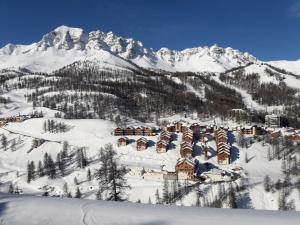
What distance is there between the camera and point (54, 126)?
98.6m

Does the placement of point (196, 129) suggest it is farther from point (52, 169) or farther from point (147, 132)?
point (52, 169)

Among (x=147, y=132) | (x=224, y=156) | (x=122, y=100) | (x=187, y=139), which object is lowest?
(x=224, y=156)

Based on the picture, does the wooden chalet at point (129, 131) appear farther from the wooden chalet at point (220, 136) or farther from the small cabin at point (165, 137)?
the wooden chalet at point (220, 136)

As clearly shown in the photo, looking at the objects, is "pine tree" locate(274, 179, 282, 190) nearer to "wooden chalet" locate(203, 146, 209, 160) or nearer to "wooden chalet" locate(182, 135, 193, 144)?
"wooden chalet" locate(203, 146, 209, 160)

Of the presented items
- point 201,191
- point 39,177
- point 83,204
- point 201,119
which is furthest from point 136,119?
point 83,204

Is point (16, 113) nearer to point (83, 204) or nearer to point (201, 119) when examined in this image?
point (201, 119)

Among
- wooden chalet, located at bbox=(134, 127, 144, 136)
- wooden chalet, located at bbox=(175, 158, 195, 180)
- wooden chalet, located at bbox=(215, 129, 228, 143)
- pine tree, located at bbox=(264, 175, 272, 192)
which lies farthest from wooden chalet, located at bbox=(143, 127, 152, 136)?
pine tree, located at bbox=(264, 175, 272, 192)

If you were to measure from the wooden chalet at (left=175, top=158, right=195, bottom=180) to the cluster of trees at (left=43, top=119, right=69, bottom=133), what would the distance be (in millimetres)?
40862

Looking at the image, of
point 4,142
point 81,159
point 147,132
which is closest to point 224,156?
point 147,132

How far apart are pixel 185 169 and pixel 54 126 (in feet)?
150

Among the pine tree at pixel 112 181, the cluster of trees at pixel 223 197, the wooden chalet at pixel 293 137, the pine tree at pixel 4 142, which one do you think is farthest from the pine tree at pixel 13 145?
the wooden chalet at pixel 293 137

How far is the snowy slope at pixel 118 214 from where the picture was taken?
14.4 metres

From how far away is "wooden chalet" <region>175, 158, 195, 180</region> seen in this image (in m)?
61.2

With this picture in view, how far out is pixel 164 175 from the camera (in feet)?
200
